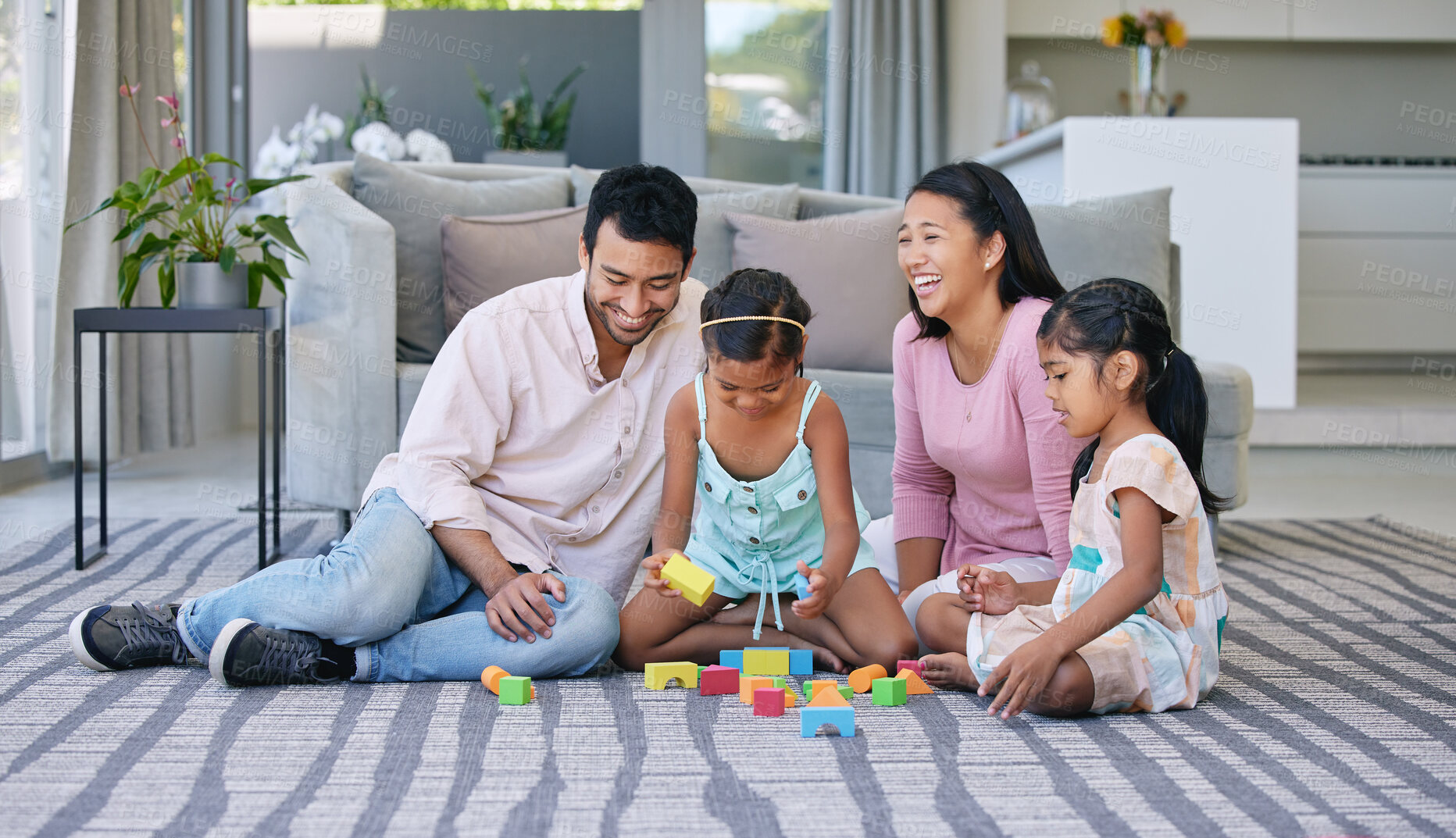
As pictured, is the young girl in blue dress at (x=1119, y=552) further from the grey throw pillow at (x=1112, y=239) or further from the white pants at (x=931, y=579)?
the grey throw pillow at (x=1112, y=239)

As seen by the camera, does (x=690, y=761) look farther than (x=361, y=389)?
No

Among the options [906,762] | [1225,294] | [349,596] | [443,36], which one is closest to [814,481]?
[906,762]

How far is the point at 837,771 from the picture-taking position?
1.25 metres

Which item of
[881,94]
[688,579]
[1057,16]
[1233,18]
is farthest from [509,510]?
[1233,18]

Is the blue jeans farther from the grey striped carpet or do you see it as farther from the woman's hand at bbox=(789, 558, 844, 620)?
the woman's hand at bbox=(789, 558, 844, 620)

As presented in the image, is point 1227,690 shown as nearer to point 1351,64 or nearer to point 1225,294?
point 1225,294

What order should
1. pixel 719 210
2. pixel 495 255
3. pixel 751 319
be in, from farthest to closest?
pixel 719 210
pixel 495 255
pixel 751 319

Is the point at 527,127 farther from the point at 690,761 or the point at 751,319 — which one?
the point at 690,761

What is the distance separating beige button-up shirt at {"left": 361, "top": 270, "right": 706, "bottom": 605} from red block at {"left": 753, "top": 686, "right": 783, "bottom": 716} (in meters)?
0.42

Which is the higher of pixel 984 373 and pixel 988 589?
pixel 984 373

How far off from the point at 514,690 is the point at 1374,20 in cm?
591

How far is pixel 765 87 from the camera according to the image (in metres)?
5.35

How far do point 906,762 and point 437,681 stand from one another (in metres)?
0.68

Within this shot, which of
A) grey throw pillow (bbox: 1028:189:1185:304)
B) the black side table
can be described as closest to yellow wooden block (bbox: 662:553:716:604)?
the black side table
